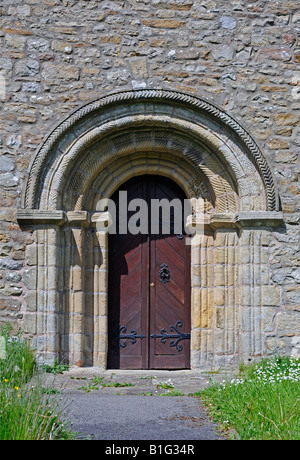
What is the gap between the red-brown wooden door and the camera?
22.0 ft

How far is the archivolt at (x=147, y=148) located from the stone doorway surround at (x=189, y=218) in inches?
0.4

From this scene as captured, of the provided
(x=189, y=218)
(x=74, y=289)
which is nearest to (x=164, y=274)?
(x=189, y=218)

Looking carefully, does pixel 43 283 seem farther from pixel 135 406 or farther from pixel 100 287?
pixel 135 406

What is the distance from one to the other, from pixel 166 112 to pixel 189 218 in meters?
1.26

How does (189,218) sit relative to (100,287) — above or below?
above

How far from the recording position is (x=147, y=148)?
21.8 feet

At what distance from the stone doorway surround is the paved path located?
477mm

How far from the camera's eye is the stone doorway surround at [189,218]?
6219 millimetres

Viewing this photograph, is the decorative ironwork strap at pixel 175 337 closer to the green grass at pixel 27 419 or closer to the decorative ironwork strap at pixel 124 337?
the decorative ironwork strap at pixel 124 337

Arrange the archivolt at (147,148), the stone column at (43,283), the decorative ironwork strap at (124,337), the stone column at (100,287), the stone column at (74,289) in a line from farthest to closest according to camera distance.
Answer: the decorative ironwork strap at (124,337) < the stone column at (100,287) < the stone column at (74,289) < the archivolt at (147,148) < the stone column at (43,283)

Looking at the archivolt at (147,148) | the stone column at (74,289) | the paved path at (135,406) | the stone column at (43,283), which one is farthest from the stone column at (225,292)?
the stone column at (43,283)

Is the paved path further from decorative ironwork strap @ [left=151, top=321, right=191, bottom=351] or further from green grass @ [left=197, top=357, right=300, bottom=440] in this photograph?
decorative ironwork strap @ [left=151, top=321, right=191, bottom=351]

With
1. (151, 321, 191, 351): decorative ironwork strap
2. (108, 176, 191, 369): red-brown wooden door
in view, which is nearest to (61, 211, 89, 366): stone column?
(108, 176, 191, 369): red-brown wooden door
